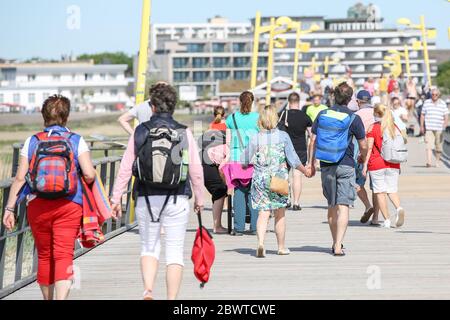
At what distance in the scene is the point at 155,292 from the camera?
11.2m

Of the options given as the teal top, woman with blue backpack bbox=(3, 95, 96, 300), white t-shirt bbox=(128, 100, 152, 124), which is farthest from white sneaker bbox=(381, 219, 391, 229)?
woman with blue backpack bbox=(3, 95, 96, 300)

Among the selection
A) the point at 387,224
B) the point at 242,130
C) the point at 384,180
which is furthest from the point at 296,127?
the point at 242,130

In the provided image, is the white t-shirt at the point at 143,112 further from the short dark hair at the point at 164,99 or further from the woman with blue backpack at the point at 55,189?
the woman with blue backpack at the point at 55,189

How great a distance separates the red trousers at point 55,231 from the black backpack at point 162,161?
1.74ft

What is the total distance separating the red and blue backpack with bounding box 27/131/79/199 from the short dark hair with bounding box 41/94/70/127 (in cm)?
12

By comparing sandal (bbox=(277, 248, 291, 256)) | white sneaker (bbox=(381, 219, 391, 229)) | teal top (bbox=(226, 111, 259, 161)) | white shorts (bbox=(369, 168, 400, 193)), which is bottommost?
white sneaker (bbox=(381, 219, 391, 229))

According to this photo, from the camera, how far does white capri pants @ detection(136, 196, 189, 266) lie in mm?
9398

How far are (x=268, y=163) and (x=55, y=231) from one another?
484cm

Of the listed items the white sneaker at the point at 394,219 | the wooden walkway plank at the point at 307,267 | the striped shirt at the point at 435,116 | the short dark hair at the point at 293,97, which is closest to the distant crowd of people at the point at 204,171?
the white sneaker at the point at 394,219

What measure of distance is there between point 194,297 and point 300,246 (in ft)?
14.1

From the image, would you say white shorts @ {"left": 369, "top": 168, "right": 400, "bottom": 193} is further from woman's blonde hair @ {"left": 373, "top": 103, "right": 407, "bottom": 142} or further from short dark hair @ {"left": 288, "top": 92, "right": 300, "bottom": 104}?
short dark hair @ {"left": 288, "top": 92, "right": 300, "bottom": 104}

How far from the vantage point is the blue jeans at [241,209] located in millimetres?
15977

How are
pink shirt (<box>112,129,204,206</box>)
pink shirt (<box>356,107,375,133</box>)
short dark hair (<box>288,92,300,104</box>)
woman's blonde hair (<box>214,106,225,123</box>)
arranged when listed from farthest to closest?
short dark hair (<box>288,92,300,104</box>)
pink shirt (<box>356,107,375,133</box>)
woman's blonde hair (<box>214,106,225,123</box>)
pink shirt (<box>112,129,204,206</box>)

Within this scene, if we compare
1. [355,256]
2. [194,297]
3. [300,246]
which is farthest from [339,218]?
[194,297]
